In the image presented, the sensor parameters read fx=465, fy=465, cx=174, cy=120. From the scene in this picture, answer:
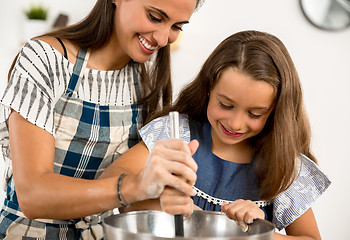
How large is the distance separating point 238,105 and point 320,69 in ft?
6.85

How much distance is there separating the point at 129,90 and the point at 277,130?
44 cm

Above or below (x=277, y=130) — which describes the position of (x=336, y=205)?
below

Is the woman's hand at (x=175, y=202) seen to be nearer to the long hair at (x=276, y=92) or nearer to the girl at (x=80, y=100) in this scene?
the girl at (x=80, y=100)

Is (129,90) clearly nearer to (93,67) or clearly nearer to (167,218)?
(93,67)

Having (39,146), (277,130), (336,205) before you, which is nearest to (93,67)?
(39,146)

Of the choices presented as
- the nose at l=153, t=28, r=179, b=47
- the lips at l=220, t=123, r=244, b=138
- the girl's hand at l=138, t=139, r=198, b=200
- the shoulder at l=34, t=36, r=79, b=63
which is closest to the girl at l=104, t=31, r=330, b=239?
the lips at l=220, t=123, r=244, b=138

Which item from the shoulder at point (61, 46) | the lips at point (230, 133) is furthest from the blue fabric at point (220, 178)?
the shoulder at point (61, 46)

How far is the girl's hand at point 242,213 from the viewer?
847mm

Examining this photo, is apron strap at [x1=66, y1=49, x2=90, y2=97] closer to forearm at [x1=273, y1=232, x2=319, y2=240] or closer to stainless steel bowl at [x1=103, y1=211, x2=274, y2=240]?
stainless steel bowl at [x1=103, y1=211, x2=274, y2=240]

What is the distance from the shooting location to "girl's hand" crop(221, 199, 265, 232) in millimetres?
847

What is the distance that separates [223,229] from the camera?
0.86m

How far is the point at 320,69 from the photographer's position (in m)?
3.06

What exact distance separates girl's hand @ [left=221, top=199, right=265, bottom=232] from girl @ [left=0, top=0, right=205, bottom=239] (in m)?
0.30

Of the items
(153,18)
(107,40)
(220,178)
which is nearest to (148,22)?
(153,18)
